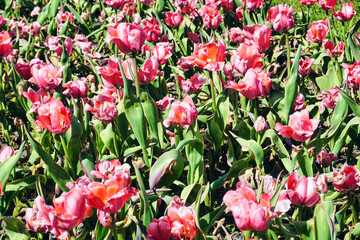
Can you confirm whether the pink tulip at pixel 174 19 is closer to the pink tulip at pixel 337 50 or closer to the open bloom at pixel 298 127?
the pink tulip at pixel 337 50

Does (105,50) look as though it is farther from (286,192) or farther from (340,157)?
(286,192)

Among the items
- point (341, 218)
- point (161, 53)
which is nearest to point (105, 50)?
point (161, 53)

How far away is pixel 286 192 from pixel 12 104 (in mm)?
1766

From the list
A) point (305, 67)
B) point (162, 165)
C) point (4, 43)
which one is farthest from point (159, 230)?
point (4, 43)

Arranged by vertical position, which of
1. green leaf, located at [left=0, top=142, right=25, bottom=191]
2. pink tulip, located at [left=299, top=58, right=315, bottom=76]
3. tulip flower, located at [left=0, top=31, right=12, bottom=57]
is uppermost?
tulip flower, located at [left=0, top=31, right=12, bottom=57]

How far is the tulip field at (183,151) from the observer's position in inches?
55.9

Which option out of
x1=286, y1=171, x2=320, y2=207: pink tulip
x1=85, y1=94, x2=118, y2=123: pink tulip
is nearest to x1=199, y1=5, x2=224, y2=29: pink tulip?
x1=85, y1=94, x2=118, y2=123: pink tulip

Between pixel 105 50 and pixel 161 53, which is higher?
pixel 161 53

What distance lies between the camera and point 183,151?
2.22 meters

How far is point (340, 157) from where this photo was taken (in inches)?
95.1

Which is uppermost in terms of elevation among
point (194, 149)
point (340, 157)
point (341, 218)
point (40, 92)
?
point (40, 92)

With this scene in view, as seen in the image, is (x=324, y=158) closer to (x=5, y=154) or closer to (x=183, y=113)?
(x=183, y=113)

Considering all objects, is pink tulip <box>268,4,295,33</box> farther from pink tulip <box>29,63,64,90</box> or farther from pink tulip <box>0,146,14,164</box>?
pink tulip <box>0,146,14,164</box>

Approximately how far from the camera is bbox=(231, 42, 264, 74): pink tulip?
2127 millimetres
